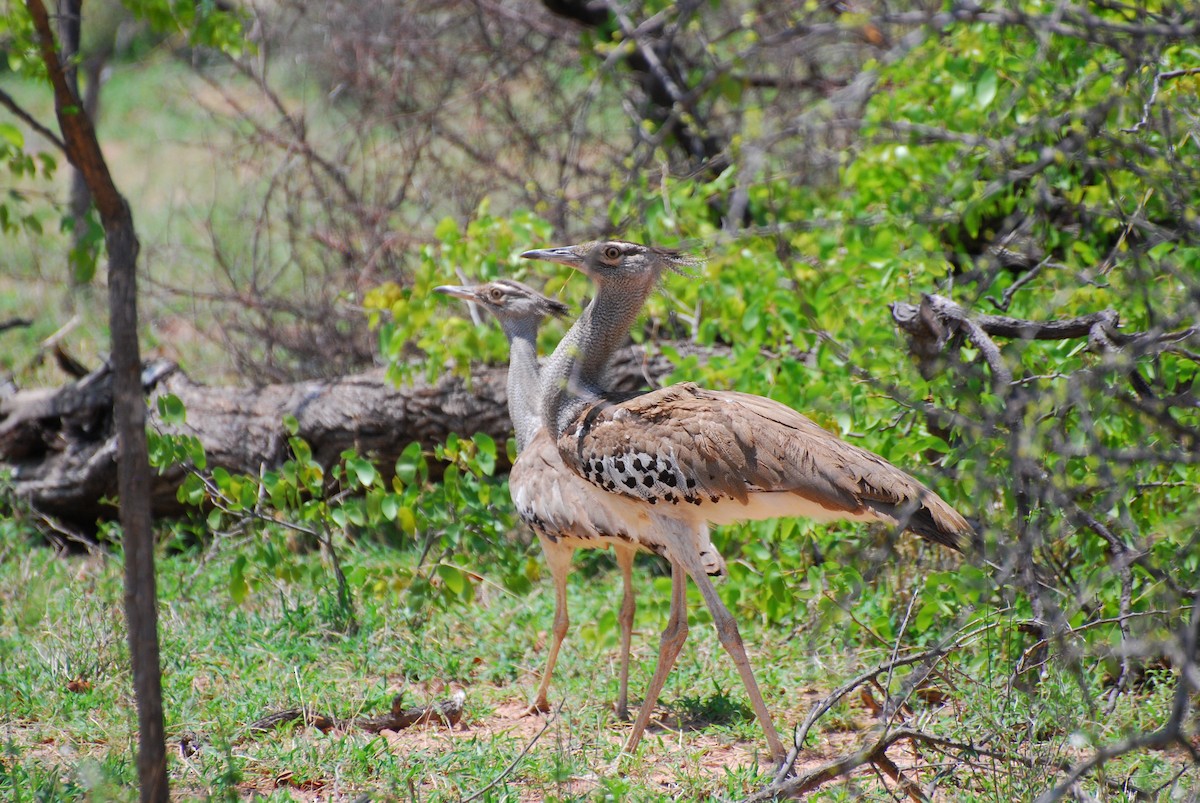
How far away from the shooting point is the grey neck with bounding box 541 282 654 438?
3.72m

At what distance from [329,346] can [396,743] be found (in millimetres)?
3296

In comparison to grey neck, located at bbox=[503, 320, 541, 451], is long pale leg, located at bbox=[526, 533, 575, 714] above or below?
below

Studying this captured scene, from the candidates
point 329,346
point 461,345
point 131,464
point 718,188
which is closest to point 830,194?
point 718,188

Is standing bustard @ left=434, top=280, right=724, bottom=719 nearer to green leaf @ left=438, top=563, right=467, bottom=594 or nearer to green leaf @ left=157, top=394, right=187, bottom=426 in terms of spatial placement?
green leaf @ left=438, top=563, right=467, bottom=594

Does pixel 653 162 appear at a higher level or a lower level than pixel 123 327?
lower

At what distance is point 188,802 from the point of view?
8.68ft

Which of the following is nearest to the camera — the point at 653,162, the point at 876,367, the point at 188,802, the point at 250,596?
the point at 188,802

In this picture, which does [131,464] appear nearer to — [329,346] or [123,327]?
[123,327]

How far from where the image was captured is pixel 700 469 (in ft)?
10.8

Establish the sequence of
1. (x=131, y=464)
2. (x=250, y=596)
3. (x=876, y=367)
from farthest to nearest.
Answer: (x=250, y=596)
(x=876, y=367)
(x=131, y=464)

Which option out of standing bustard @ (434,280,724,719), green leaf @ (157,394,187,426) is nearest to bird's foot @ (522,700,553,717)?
standing bustard @ (434,280,724,719)

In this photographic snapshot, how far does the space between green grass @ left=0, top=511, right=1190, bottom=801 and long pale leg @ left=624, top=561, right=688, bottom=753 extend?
0.37 ft

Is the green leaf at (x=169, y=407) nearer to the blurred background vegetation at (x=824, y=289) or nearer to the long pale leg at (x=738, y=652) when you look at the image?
the blurred background vegetation at (x=824, y=289)

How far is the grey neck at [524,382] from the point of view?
13.9 feet
